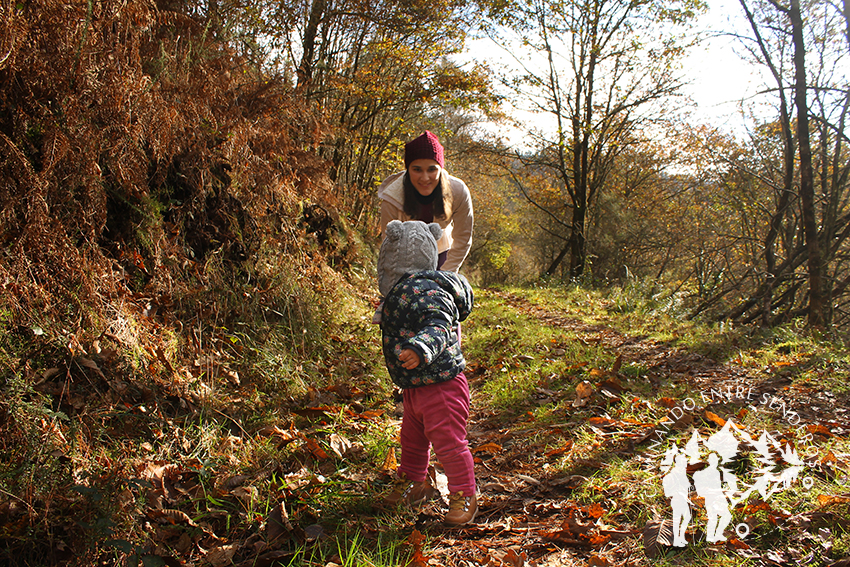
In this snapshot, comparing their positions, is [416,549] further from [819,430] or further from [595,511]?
[819,430]

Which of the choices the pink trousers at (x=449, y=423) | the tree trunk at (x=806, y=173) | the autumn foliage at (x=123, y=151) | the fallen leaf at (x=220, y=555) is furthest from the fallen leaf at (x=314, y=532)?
the tree trunk at (x=806, y=173)

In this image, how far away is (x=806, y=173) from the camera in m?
6.07

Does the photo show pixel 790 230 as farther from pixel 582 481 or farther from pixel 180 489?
pixel 180 489

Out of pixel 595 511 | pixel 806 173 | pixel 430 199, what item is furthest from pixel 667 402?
pixel 806 173

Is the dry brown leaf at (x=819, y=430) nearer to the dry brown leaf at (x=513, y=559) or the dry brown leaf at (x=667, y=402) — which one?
the dry brown leaf at (x=667, y=402)

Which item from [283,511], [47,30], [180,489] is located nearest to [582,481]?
[283,511]

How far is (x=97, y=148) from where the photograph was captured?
3195 millimetres

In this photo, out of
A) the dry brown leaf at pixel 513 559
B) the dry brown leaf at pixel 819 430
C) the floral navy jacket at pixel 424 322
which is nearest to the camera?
the dry brown leaf at pixel 513 559

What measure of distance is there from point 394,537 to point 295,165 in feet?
15.1

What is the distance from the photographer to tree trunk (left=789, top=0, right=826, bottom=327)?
236 inches

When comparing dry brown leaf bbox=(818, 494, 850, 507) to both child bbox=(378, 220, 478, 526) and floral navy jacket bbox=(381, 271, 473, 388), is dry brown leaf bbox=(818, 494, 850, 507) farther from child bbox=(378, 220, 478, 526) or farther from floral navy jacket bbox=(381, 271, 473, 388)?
floral navy jacket bbox=(381, 271, 473, 388)

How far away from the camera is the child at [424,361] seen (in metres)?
2.38

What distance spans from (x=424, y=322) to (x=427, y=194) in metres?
1.59

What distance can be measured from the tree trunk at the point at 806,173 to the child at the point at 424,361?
5.89 m
